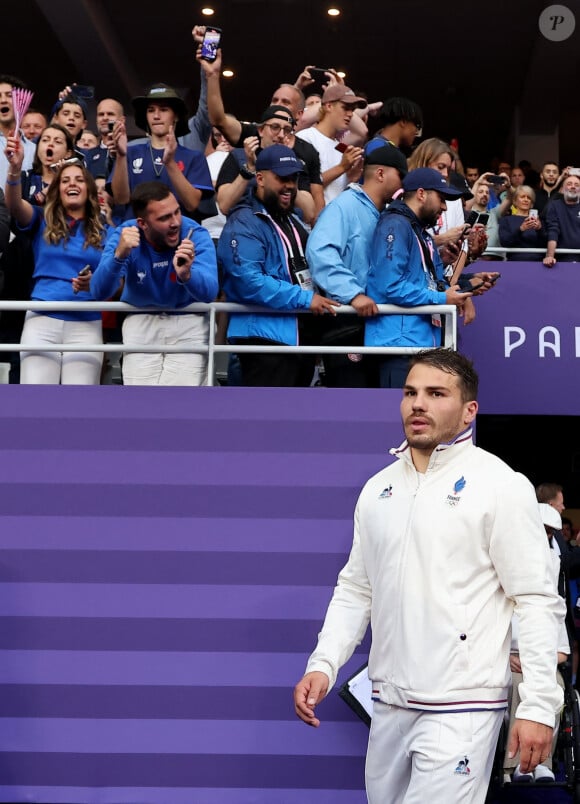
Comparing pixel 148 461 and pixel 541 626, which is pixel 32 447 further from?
pixel 541 626

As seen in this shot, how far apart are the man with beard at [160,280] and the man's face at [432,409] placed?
7.06 feet

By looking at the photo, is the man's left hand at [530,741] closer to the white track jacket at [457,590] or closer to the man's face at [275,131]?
the white track jacket at [457,590]

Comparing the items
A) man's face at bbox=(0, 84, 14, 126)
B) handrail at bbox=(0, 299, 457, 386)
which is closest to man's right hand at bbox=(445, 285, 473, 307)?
handrail at bbox=(0, 299, 457, 386)

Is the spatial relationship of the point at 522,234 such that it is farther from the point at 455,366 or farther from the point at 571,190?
the point at 455,366

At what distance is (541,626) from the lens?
12.5ft

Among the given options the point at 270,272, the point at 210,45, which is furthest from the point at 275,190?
the point at 210,45

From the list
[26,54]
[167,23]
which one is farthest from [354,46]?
[26,54]

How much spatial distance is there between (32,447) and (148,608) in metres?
1.04

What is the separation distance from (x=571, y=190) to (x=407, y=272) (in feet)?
13.1

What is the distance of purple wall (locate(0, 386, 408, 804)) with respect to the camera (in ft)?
19.5

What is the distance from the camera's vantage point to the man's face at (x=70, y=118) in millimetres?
8648

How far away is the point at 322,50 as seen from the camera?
17.5m

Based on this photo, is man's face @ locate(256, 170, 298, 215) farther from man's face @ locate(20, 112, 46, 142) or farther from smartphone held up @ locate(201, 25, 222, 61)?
man's face @ locate(20, 112, 46, 142)

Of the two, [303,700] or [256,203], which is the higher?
[256,203]
